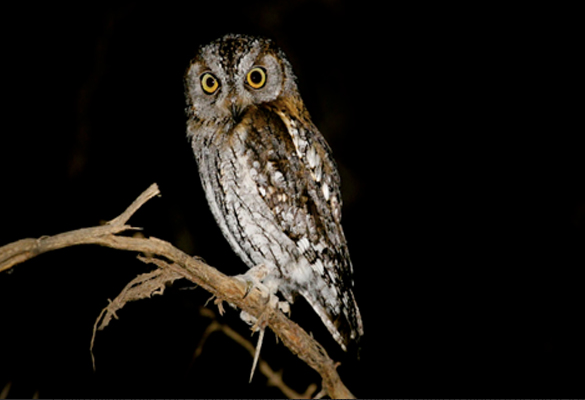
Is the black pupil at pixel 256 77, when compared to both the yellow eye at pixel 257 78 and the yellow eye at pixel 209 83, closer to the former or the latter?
the yellow eye at pixel 257 78

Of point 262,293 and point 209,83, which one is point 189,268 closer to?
point 262,293

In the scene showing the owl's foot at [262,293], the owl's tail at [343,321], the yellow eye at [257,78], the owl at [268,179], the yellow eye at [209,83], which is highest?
the yellow eye at [209,83]

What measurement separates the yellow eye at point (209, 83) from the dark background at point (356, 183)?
863 mm

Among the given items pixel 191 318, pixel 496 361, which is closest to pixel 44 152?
pixel 191 318

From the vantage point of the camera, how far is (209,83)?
173 centimetres

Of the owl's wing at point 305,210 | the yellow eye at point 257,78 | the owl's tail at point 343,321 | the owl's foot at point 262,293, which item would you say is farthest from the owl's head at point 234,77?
the owl's tail at point 343,321

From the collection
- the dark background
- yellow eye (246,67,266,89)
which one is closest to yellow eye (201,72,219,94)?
yellow eye (246,67,266,89)

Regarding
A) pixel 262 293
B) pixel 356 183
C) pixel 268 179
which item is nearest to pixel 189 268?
pixel 262 293

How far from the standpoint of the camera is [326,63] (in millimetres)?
3369

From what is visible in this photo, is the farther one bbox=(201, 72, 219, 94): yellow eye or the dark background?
the dark background

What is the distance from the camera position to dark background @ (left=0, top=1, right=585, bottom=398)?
256 centimetres

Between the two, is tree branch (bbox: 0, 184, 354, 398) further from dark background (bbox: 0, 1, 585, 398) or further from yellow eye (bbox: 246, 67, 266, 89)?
dark background (bbox: 0, 1, 585, 398)

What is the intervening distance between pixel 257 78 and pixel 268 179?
434 mm

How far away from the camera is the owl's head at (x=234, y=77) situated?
165 centimetres
